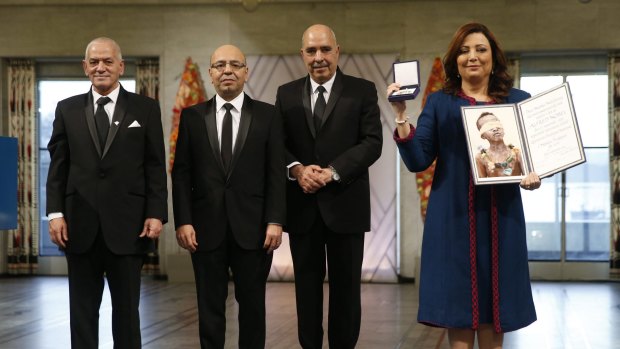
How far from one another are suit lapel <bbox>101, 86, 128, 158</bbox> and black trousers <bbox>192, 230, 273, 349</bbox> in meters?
0.61

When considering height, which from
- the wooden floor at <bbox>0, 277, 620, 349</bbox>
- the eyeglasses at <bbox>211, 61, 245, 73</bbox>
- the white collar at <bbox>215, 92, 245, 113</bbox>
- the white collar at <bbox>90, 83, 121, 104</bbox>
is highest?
the eyeglasses at <bbox>211, 61, 245, 73</bbox>

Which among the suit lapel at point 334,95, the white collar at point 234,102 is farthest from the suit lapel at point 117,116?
the suit lapel at point 334,95

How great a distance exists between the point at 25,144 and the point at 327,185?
25.5 ft

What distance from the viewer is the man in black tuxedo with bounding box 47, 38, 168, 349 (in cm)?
383

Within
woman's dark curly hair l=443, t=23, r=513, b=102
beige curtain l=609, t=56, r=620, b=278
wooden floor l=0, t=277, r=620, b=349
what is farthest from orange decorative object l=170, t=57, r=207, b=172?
woman's dark curly hair l=443, t=23, r=513, b=102

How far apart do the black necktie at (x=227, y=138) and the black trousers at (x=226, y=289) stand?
1.06 ft

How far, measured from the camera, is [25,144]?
35.8 ft

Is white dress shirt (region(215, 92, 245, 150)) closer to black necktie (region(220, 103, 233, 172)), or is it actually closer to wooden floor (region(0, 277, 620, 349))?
black necktie (region(220, 103, 233, 172))

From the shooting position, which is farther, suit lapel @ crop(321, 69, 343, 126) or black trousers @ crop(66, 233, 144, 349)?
suit lapel @ crop(321, 69, 343, 126)

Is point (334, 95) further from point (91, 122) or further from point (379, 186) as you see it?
point (379, 186)

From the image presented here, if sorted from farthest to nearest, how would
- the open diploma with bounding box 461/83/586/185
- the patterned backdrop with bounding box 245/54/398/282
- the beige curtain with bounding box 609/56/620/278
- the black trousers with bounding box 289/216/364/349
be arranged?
1. the patterned backdrop with bounding box 245/54/398/282
2. the beige curtain with bounding box 609/56/620/278
3. the black trousers with bounding box 289/216/364/349
4. the open diploma with bounding box 461/83/586/185

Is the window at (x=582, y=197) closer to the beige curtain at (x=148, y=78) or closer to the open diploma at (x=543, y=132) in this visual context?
the beige curtain at (x=148, y=78)

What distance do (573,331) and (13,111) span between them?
730 cm

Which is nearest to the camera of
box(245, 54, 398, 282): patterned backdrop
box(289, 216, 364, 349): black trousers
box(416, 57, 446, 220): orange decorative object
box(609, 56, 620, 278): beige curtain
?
box(289, 216, 364, 349): black trousers
